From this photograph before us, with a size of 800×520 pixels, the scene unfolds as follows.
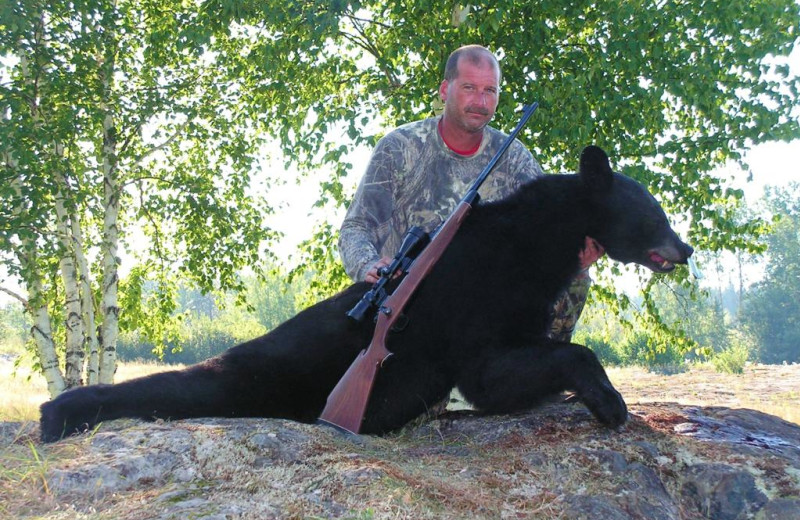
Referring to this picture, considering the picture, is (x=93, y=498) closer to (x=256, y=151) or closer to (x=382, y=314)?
(x=382, y=314)

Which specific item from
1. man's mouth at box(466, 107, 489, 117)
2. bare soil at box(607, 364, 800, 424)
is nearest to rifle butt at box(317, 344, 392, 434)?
man's mouth at box(466, 107, 489, 117)

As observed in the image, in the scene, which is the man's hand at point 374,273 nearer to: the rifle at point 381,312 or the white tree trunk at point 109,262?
the rifle at point 381,312

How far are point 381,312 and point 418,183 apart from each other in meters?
1.81

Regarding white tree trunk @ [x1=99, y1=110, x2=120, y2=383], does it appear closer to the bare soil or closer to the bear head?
the bear head

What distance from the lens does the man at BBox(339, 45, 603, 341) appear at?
5.22 meters

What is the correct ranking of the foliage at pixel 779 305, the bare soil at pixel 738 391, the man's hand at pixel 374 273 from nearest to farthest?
the man's hand at pixel 374 273 < the bare soil at pixel 738 391 < the foliage at pixel 779 305

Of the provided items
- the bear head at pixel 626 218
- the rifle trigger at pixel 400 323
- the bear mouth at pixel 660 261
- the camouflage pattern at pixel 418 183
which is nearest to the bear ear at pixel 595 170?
the bear head at pixel 626 218

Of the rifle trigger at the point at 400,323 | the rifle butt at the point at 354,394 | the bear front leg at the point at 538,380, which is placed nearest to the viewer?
the bear front leg at the point at 538,380

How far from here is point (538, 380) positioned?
371cm

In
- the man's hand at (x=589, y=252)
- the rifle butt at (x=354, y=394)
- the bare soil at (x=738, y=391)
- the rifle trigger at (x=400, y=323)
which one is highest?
the man's hand at (x=589, y=252)

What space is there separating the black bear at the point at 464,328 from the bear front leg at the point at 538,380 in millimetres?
11

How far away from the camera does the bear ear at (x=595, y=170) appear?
423cm

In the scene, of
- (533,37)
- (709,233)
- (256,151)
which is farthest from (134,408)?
(256,151)

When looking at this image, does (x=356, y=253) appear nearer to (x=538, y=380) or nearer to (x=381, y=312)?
(x=381, y=312)
